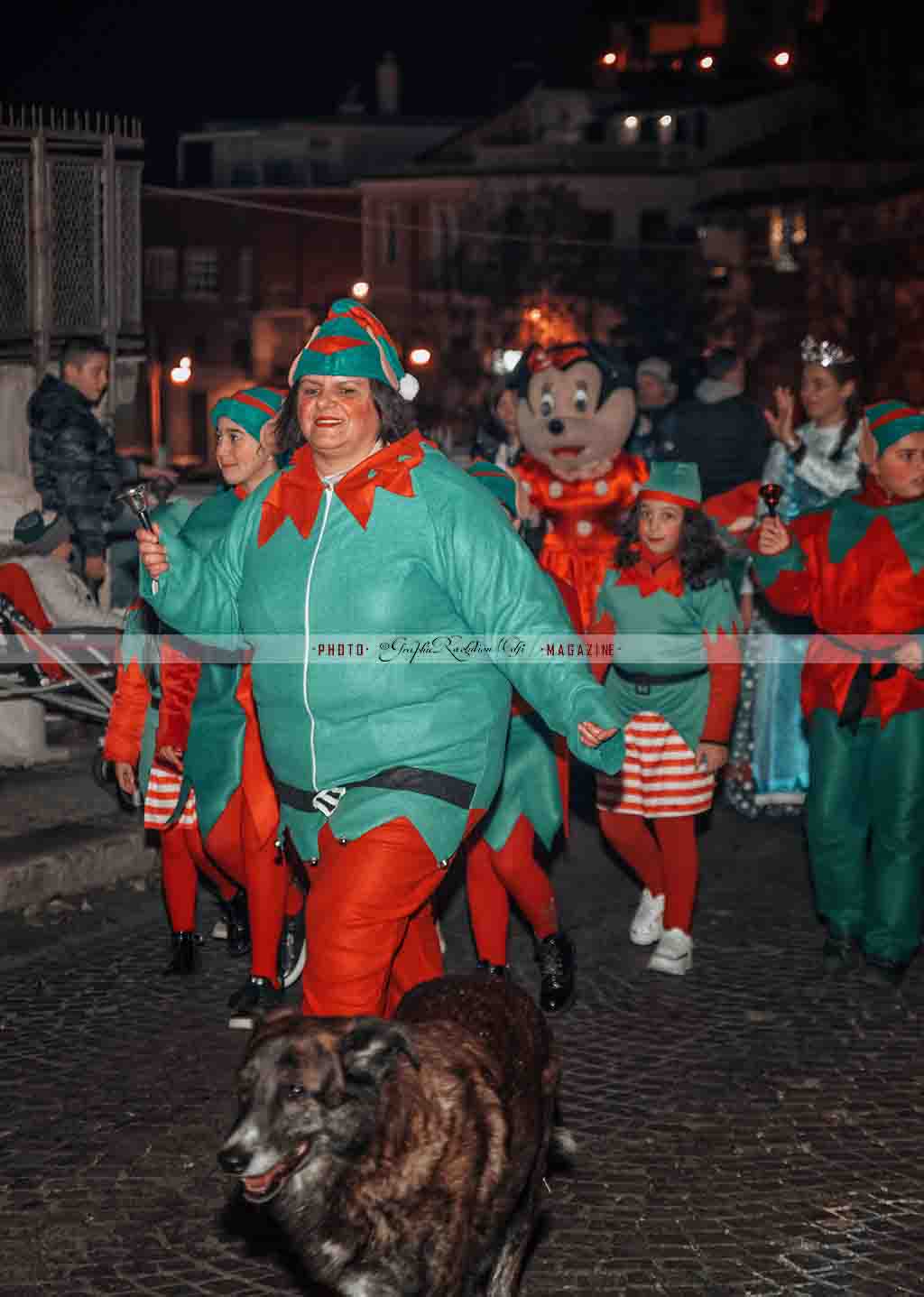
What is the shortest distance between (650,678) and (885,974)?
1.37 metres

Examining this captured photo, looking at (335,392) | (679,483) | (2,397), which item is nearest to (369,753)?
(335,392)

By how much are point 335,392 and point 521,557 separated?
631mm

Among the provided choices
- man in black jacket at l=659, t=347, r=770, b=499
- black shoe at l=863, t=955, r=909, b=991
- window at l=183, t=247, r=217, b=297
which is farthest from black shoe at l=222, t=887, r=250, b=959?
window at l=183, t=247, r=217, b=297

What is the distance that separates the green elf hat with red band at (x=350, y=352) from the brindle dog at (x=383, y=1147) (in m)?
1.72

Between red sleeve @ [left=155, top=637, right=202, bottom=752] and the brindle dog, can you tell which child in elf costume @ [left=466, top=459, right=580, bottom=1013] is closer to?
red sleeve @ [left=155, top=637, right=202, bottom=752]

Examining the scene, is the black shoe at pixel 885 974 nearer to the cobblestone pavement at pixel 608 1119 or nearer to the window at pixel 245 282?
the cobblestone pavement at pixel 608 1119

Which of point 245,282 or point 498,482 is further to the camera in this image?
point 245,282

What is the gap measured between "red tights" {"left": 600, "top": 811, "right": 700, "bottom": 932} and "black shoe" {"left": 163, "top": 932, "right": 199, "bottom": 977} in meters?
1.59

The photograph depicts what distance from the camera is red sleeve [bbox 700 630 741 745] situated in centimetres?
754

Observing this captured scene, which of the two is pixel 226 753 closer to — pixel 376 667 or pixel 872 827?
pixel 376 667

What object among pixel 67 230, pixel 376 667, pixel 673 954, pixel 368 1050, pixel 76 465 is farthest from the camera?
pixel 67 230

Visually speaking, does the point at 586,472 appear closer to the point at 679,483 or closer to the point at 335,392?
the point at 679,483

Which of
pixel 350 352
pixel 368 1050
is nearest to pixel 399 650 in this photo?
pixel 350 352

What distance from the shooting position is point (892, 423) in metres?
7.36
